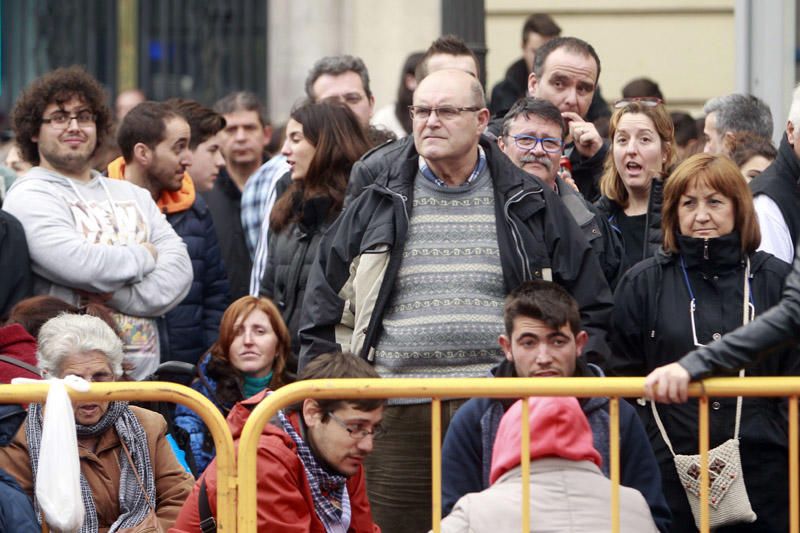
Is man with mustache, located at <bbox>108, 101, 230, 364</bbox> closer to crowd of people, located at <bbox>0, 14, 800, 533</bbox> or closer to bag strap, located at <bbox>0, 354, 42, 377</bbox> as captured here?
crowd of people, located at <bbox>0, 14, 800, 533</bbox>

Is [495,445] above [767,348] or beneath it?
beneath

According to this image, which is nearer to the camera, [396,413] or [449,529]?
[449,529]

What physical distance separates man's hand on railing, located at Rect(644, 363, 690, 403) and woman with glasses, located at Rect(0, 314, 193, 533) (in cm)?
190

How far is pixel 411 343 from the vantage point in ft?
20.5

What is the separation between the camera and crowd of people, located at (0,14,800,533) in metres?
→ 5.52

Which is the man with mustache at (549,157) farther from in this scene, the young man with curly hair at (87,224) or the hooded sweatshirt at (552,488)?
the hooded sweatshirt at (552,488)

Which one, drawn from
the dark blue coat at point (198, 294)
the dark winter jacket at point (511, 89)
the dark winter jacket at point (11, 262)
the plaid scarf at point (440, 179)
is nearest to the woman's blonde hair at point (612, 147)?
the plaid scarf at point (440, 179)

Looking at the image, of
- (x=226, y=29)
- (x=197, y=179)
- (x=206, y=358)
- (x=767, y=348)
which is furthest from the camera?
(x=226, y=29)

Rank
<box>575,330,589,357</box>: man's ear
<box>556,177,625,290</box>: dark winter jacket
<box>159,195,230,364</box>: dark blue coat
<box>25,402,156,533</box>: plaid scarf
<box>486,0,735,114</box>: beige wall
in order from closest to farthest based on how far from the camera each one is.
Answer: <box>25,402,156,533</box>: plaid scarf → <box>575,330,589,357</box>: man's ear → <box>556,177,625,290</box>: dark winter jacket → <box>159,195,230,364</box>: dark blue coat → <box>486,0,735,114</box>: beige wall

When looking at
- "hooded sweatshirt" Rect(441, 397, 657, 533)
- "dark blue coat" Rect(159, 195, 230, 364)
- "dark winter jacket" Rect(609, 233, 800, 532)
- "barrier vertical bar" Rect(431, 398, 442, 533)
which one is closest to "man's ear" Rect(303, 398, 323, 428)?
"barrier vertical bar" Rect(431, 398, 442, 533)

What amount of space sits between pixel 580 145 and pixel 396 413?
1.92m

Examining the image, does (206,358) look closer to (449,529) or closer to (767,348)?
(449,529)

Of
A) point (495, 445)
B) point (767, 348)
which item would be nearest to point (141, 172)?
point (495, 445)

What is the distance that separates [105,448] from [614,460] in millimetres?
1901
